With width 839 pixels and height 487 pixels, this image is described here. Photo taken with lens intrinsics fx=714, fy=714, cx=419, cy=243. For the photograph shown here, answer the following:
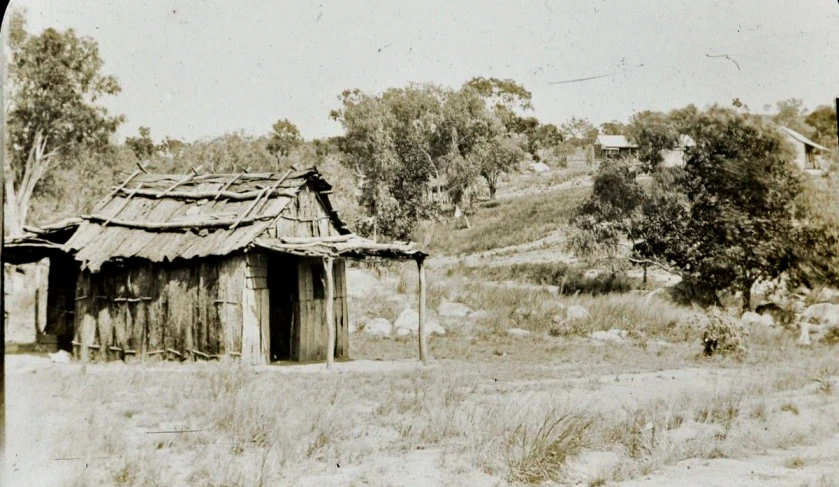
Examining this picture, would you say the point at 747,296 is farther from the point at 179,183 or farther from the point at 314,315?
the point at 179,183

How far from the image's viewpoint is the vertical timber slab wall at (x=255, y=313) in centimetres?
1614

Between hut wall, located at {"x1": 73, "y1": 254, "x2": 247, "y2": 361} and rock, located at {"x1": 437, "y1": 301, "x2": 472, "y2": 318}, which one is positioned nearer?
Result: hut wall, located at {"x1": 73, "y1": 254, "x2": 247, "y2": 361}

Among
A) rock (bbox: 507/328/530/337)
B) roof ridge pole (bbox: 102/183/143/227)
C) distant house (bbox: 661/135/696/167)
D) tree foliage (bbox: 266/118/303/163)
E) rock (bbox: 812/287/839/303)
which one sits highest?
tree foliage (bbox: 266/118/303/163)

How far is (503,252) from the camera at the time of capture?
34625 mm

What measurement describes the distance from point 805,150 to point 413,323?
41.3 feet

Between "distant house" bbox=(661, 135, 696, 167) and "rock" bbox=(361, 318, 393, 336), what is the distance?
11691mm

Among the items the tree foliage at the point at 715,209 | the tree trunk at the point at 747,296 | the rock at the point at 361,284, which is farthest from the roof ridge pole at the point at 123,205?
the tree trunk at the point at 747,296

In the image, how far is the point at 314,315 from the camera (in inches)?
699

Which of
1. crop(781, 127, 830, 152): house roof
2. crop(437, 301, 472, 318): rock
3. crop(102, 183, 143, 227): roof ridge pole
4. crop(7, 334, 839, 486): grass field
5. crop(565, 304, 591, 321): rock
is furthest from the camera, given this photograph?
crop(437, 301, 472, 318): rock

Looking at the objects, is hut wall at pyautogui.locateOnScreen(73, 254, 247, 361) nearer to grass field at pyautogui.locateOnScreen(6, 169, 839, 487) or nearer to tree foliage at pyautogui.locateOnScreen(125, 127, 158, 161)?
grass field at pyautogui.locateOnScreen(6, 169, 839, 487)

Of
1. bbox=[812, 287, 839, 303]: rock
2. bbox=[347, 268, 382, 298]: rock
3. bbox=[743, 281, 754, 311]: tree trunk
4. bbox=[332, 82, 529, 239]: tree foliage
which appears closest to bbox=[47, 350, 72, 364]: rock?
bbox=[347, 268, 382, 298]: rock

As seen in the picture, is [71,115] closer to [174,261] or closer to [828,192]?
[174,261]

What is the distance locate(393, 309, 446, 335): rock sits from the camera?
74.1ft

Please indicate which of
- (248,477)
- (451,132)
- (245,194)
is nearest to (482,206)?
(451,132)
